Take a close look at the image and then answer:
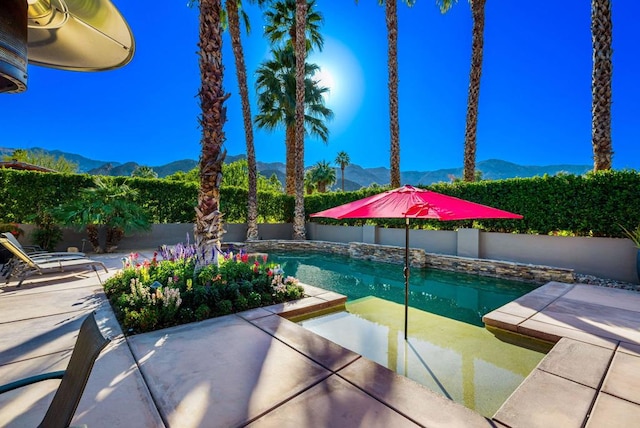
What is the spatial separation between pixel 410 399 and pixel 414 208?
7.15ft

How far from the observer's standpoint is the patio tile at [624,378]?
2.53 metres

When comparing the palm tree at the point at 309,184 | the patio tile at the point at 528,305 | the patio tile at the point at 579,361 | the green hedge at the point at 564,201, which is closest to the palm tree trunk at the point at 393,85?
the green hedge at the point at 564,201

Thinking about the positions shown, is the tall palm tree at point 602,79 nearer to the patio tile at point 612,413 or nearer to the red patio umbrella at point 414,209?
the red patio umbrella at point 414,209

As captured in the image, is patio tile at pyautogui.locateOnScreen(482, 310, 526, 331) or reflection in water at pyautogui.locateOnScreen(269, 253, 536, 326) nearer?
patio tile at pyautogui.locateOnScreen(482, 310, 526, 331)

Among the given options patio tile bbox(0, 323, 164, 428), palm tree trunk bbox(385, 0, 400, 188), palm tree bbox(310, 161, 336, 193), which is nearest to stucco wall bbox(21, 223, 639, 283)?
palm tree trunk bbox(385, 0, 400, 188)

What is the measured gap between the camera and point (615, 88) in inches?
313

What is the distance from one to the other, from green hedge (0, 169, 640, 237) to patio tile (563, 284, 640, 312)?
7.71 ft

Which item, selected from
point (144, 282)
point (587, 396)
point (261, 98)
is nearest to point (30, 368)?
point (144, 282)

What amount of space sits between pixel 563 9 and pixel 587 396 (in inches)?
999

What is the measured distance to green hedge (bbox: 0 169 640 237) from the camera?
7.30m

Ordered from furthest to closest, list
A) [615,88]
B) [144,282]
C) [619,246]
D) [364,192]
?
[364,192] → [615,88] → [619,246] → [144,282]

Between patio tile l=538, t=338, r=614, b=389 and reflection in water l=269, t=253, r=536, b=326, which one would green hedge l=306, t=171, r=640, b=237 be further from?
patio tile l=538, t=338, r=614, b=389

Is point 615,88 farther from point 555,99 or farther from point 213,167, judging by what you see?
point 555,99

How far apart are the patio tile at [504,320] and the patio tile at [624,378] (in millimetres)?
1097
